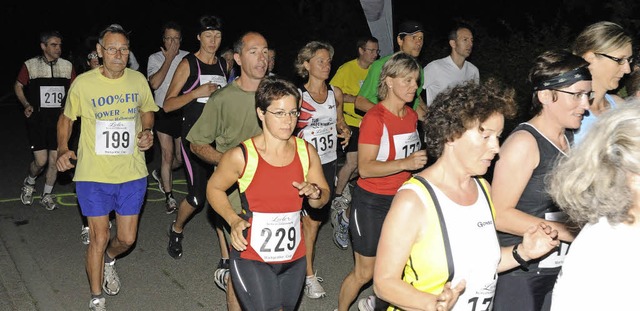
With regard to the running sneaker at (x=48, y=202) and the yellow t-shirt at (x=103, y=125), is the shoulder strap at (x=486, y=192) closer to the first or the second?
the yellow t-shirt at (x=103, y=125)

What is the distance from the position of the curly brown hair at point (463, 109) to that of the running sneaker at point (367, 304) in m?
2.60

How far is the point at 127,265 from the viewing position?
23.7ft

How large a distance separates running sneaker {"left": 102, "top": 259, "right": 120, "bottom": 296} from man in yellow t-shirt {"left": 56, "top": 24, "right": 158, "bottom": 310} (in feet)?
0.86

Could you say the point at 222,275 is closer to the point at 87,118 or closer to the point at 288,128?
the point at 87,118

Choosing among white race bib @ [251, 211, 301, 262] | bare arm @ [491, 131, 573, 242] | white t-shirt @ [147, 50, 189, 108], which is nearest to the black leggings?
white race bib @ [251, 211, 301, 262]

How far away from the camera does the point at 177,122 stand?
29.2 ft

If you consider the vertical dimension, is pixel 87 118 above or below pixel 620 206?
below

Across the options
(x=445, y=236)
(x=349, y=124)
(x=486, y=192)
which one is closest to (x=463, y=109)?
(x=486, y=192)

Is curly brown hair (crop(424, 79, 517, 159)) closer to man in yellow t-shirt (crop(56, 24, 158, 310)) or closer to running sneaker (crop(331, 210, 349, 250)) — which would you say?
man in yellow t-shirt (crop(56, 24, 158, 310))

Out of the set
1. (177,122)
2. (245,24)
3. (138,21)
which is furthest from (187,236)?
(138,21)

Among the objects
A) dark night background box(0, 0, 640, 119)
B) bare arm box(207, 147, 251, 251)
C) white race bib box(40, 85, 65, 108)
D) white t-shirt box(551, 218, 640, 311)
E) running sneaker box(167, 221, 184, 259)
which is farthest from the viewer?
dark night background box(0, 0, 640, 119)

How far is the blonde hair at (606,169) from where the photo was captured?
2340 millimetres

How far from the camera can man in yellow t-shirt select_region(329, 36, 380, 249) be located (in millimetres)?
7824

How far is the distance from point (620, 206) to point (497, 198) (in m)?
1.39
